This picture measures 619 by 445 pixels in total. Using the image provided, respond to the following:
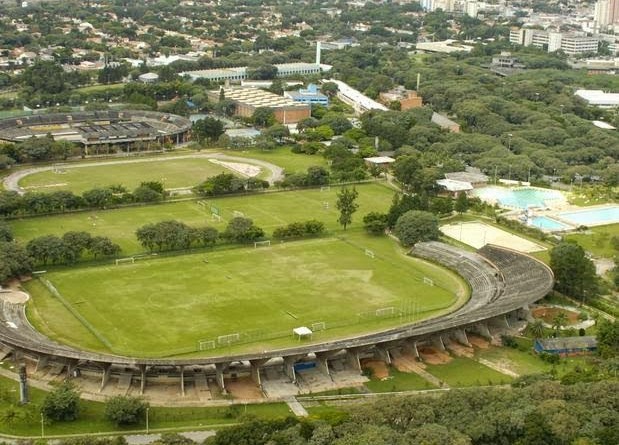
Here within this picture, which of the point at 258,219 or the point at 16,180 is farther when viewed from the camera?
the point at 16,180

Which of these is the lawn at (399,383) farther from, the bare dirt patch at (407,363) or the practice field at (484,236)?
the practice field at (484,236)

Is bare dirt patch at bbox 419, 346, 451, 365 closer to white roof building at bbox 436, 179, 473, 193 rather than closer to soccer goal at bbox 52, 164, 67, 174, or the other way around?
white roof building at bbox 436, 179, 473, 193

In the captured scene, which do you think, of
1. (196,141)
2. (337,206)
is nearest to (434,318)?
(337,206)

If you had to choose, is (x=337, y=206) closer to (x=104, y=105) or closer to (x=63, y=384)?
(x=63, y=384)

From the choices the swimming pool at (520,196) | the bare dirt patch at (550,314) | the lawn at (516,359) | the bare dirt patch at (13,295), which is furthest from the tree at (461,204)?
the bare dirt patch at (13,295)

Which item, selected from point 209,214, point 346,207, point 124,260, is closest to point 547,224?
point 346,207

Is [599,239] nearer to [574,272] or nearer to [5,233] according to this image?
[574,272]

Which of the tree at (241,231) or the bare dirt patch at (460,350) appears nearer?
the bare dirt patch at (460,350)
